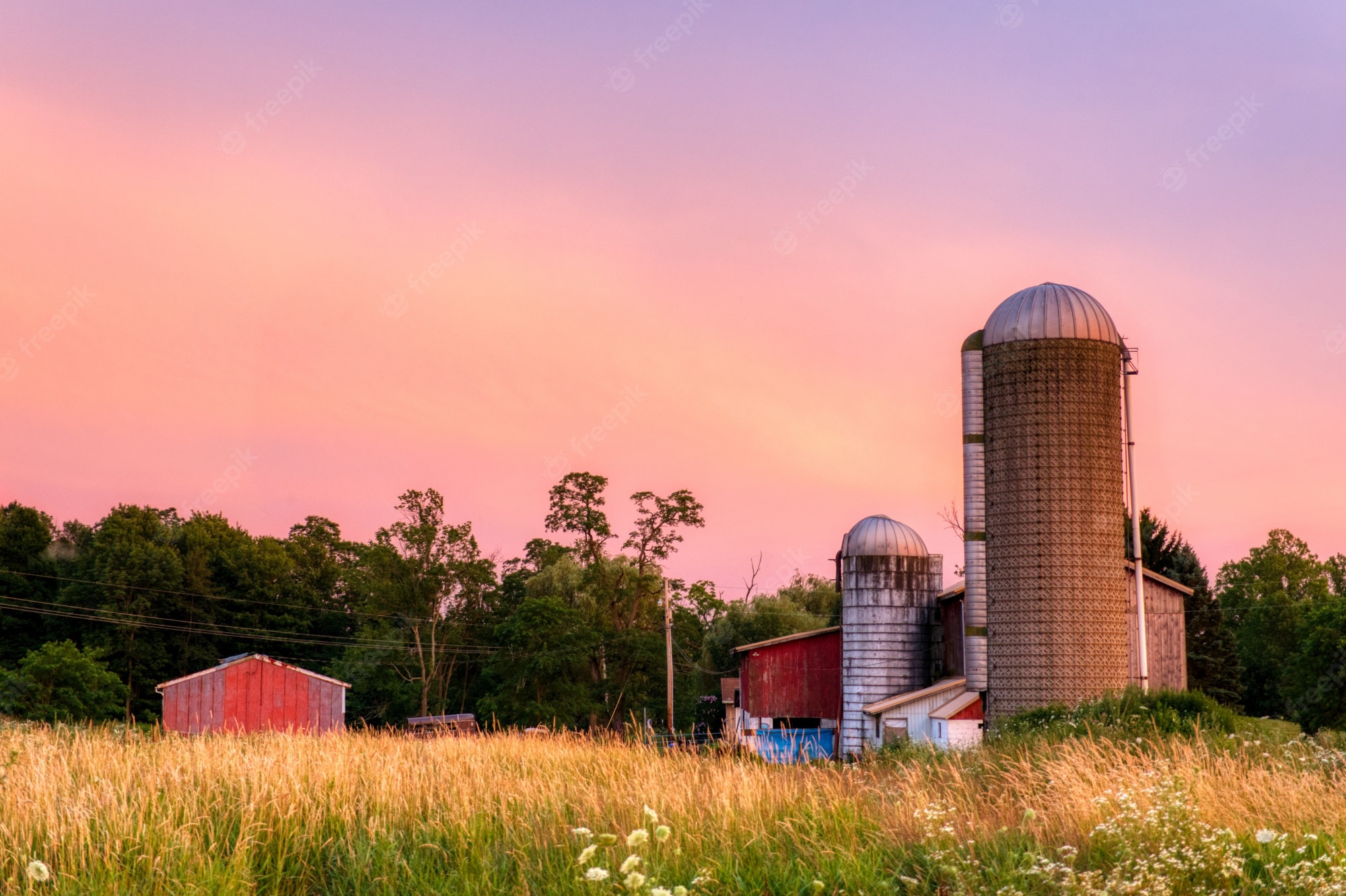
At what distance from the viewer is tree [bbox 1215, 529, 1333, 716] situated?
59.3 metres

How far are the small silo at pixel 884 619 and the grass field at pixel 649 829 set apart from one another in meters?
18.7

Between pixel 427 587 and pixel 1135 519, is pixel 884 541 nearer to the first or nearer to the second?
pixel 1135 519

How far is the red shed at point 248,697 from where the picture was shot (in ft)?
129

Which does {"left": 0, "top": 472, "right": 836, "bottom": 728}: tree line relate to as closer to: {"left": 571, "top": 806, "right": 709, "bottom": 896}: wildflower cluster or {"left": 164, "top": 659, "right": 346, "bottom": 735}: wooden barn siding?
{"left": 164, "top": 659, "right": 346, "bottom": 735}: wooden barn siding

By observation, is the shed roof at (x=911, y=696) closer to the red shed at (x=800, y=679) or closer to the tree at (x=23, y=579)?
the red shed at (x=800, y=679)

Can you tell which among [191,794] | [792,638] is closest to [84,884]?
[191,794]

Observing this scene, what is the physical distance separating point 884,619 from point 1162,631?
23.1ft

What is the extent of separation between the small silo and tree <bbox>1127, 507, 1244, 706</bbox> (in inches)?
462

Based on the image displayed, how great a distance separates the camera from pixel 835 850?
7.88m

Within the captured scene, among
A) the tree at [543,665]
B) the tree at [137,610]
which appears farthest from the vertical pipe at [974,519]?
the tree at [137,610]

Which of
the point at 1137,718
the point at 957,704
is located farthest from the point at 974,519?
the point at 1137,718

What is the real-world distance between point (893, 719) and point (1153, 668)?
6199mm

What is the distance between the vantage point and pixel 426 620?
58.9 meters

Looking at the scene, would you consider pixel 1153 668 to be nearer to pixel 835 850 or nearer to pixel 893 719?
pixel 893 719
